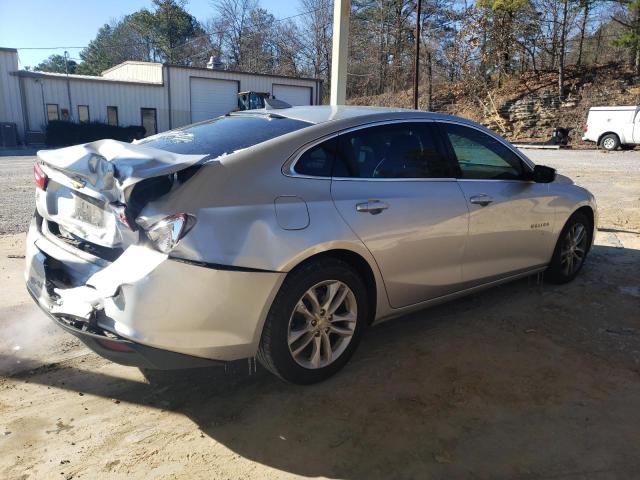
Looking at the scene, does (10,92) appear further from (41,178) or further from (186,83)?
(41,178)

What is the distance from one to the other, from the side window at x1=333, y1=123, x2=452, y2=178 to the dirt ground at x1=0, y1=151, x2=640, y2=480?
3.98 ft

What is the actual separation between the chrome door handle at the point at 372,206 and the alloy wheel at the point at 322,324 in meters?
0.46

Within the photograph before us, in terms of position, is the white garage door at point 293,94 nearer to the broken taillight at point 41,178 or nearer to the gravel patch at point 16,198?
the gravel patch at point 16,198

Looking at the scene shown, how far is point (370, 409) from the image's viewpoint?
115 inches

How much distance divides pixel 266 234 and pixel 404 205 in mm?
1076

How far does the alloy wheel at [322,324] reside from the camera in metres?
2.99

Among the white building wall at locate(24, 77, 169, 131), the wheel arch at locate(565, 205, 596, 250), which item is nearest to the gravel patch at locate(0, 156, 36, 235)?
the wheel arch at locate(565, 205, 596, 250)

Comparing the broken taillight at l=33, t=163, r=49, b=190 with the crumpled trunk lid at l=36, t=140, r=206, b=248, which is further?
the broken taillight at l=33, t=163, r=49, b=190

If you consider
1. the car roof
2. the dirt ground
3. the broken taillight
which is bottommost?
the dirt ground

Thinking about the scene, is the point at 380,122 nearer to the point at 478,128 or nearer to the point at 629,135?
the point at 478,128

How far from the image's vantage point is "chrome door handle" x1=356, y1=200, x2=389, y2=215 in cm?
314

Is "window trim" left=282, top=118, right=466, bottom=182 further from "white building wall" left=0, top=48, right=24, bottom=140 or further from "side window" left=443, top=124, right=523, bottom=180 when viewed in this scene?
"white building wall" left=0, top=48, right=24, bottom=140

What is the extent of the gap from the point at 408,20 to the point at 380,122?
149ft

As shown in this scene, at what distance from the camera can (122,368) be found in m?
3.41
